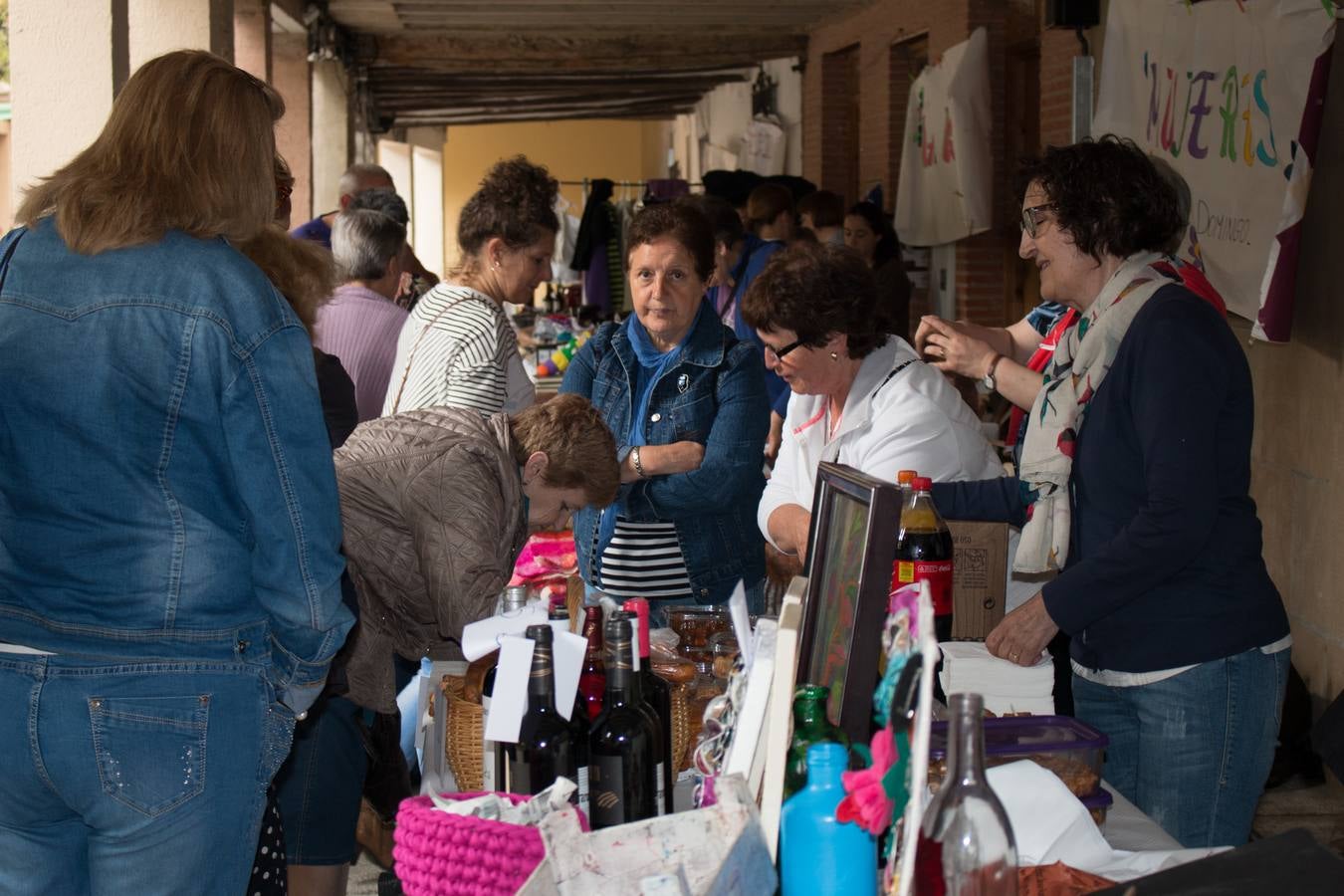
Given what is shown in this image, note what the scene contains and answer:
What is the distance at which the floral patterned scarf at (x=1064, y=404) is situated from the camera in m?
2.18

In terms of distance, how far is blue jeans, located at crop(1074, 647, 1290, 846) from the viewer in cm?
214

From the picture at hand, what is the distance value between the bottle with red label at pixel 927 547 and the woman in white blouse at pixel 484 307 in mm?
1271

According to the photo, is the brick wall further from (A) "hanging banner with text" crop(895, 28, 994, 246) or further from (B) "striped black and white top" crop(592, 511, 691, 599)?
(B) "striped black and white top" crop(592, 511, 691, 599)

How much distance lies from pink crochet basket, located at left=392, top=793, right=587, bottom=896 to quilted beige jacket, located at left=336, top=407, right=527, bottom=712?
35.6 inches

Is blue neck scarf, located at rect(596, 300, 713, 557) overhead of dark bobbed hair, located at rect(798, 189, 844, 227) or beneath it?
beneath

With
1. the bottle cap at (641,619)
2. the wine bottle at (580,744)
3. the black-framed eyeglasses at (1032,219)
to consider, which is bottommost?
the wine bottle at (580,744)

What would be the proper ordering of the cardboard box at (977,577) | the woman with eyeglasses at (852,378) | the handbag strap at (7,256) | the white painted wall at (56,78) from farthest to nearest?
the white painted wall at (56,78) → the woman with eyeglasses at (852,378) → the cardboard box at (977,577) → the handbag strap at (7,256)

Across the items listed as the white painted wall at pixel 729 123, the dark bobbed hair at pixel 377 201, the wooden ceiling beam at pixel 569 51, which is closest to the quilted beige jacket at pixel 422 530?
the dark bobbed hair at pixel 377 201

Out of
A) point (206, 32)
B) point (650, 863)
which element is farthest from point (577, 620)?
point (206, 32)

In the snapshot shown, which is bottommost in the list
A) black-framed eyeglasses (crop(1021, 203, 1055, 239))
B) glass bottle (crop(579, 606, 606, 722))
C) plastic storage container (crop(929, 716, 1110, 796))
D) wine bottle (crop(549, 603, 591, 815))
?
plastic storage container (crop(929, 716, 1110, 796))

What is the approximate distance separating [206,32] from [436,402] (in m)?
3.32

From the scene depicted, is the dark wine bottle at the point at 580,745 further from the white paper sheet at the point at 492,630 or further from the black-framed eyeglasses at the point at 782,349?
the black-framed eyeglasses at the point at 782,349

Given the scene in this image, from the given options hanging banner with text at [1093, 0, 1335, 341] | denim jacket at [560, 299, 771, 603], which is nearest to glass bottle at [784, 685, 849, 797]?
denim jacket at [560, 299, 771, 603]

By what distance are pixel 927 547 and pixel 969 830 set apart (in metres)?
1.02
